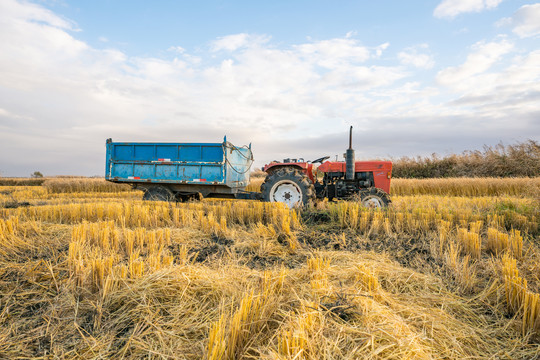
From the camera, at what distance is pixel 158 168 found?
32.4 ft

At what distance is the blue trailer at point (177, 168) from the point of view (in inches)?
369

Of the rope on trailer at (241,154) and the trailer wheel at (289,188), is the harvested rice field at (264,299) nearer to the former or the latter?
the trailer wheel at (289,188)

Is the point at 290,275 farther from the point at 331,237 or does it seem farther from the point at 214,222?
the point at 214,222

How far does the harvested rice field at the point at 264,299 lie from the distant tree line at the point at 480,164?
17290mm

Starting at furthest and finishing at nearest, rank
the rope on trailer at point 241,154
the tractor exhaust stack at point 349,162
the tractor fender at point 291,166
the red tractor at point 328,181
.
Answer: the rope on trailer at point 241,154, the tractor fender at point 291,166, the red tractor at point 328,181, the tractor exhaust stack at point 349,162

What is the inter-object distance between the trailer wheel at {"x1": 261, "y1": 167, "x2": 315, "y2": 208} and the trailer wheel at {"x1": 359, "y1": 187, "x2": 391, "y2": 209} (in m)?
1.34

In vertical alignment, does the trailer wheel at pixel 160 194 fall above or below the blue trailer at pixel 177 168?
below

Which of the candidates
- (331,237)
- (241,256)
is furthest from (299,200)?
(241,256)

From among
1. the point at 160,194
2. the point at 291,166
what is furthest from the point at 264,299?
the point at 160,194

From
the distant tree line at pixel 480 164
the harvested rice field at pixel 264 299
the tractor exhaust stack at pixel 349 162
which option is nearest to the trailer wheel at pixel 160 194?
the harvested rice field at pixel 264 299

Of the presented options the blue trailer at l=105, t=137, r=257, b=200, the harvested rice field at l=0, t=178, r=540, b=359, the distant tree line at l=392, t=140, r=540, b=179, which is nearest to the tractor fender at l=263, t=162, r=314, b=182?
the blue trailer at l=105, t=137, r=257, b=200

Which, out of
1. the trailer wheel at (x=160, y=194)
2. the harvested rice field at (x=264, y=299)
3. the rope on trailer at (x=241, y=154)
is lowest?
the harvested rice field at (x=264, y=299)

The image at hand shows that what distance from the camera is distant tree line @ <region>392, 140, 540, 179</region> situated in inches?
720

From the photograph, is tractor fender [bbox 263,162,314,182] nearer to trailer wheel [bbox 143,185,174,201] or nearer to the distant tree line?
trailer wheel [bbox 143,185,174,201]
